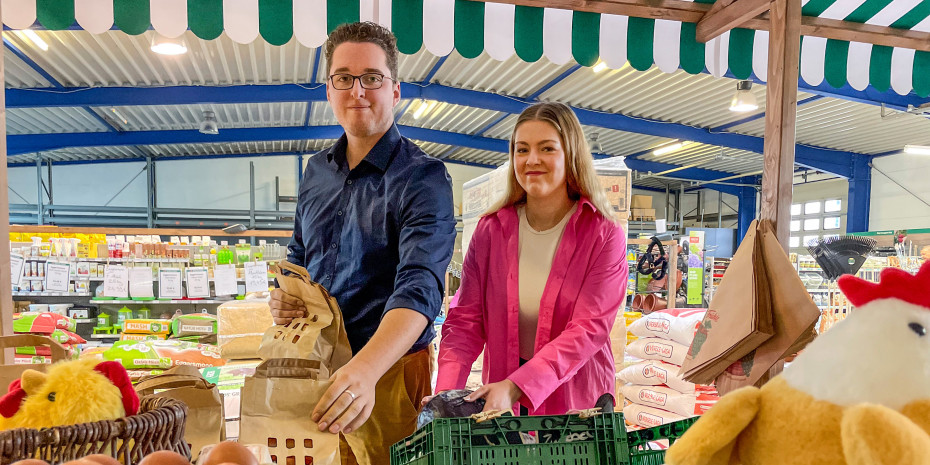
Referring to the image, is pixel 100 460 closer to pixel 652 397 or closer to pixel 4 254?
pixel 4 254

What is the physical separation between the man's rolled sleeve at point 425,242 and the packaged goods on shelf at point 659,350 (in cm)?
277

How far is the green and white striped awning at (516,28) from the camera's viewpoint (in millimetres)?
2141

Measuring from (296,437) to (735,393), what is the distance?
739mm

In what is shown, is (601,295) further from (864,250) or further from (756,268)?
(864,250)

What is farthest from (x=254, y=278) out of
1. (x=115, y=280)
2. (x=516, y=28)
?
(x=516, y=28)

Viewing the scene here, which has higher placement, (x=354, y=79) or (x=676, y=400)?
(x=354, y=79)

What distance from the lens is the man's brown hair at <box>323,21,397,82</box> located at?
4.48 feet

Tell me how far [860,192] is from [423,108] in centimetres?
1071

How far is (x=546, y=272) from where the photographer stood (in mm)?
1647

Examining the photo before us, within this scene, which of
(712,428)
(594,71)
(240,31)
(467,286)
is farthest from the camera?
(594,71)

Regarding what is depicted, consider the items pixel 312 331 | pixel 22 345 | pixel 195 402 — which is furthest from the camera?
pixel 22 345

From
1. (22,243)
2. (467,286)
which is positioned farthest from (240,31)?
(22,243)

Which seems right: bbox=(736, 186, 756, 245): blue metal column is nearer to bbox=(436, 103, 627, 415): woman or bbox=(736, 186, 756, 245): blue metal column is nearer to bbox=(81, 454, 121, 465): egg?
bbox=(436, 103, 627, 415): woman

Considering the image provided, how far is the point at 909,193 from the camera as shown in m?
12.7
